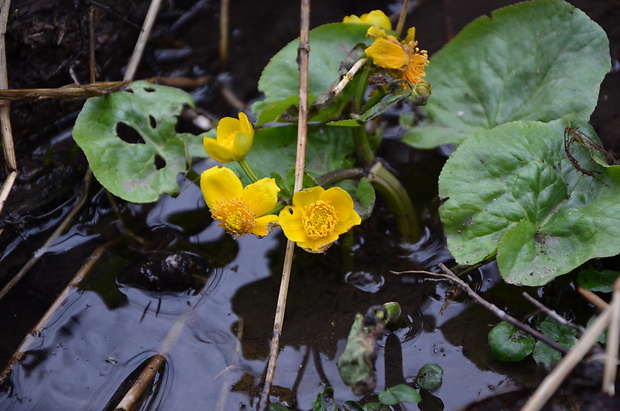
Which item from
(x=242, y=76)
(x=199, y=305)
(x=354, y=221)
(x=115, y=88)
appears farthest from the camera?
(x=242, y=76)

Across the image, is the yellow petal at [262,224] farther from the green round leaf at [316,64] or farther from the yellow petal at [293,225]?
the green round leaf at [316,64]

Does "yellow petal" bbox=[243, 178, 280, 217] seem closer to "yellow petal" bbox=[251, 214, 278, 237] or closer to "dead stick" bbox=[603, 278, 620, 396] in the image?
"yellow petal" bbox=[251, 214, 278, 237]

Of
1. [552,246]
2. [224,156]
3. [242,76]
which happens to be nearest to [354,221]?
[224,156]

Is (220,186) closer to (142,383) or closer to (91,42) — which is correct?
(142,383)

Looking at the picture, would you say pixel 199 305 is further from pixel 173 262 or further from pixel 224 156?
pixel 224 156

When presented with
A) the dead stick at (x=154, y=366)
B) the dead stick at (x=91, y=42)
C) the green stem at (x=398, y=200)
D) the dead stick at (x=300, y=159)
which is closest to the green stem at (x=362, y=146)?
the green stem at (x=398, y=200)

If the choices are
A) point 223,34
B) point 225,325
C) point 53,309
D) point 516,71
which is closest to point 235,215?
point 225,325
